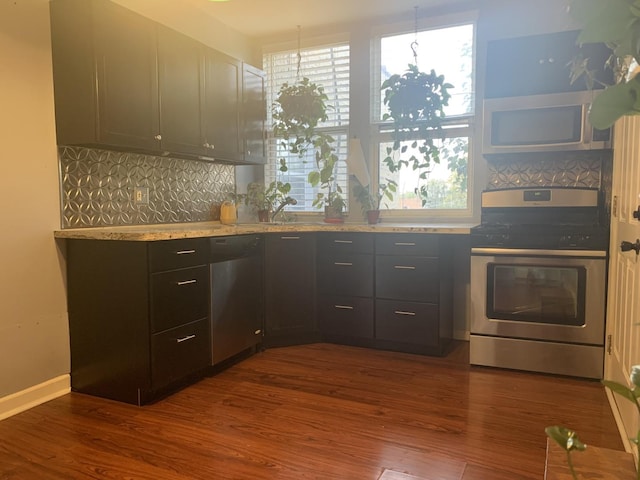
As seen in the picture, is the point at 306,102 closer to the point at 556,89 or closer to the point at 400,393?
the point at 556,89

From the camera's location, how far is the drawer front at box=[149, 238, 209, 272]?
2.47 m

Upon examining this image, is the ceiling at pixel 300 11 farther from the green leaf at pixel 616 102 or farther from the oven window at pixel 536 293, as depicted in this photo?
the green leaf at pixel 616 102

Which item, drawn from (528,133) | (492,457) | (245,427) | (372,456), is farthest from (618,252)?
(245,427)

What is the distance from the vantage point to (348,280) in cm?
356

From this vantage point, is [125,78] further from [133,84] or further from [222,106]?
[222,106]

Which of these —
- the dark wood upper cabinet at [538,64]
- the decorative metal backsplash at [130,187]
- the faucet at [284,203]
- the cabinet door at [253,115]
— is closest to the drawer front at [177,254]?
the decorative metal backsplash at [130,187]

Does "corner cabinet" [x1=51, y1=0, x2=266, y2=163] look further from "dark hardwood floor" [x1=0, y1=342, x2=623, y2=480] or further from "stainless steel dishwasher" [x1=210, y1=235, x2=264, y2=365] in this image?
"dark hardwood floor" [x1=0, y1=342, x2=623, y2=480]

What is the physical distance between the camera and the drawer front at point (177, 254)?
247 cm

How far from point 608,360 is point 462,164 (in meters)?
1.76

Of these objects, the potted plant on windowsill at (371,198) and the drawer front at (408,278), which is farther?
the potted plant on windowsill at (371,198)

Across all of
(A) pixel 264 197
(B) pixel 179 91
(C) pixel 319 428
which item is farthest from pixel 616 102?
(A) pixel 264 197

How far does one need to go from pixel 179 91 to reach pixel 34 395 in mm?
1947

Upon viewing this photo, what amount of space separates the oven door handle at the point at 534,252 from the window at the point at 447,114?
0.76 meters

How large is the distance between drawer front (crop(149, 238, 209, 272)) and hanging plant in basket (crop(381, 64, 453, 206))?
188 cm
